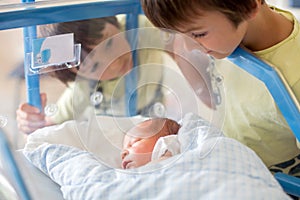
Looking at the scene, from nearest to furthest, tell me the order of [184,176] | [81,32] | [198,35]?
[184,176], [198,35], [81,32]

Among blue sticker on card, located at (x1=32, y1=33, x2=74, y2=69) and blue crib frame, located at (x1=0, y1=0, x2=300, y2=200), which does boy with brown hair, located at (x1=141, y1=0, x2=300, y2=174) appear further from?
blue sticker on card, located at (x1=32, y1=33, x2=74, y2=69)

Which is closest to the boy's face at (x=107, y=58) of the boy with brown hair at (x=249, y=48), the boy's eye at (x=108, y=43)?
→ the boy's eye at (x=108, y=43)

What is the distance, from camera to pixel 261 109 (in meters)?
1.01

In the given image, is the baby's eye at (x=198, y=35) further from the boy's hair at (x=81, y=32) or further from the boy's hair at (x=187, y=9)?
the boy's hair at (x=81, y=32)

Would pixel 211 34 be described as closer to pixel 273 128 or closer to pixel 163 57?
pixel 163 57

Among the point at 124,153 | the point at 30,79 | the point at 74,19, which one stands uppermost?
the point at 74,19

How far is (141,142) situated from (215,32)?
27 cm

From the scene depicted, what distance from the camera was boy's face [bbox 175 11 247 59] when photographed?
33.9 inches

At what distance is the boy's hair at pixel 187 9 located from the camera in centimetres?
83

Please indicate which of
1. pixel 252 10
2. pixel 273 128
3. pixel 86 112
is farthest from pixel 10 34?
pixel 273 128

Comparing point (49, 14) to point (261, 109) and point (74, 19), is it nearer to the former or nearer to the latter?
point (74, 19)

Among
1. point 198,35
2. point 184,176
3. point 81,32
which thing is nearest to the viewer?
point 184,176

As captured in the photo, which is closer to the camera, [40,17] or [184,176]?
[184,176]

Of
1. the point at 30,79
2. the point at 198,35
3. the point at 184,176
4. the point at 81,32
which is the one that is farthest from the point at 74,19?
the point at 184,176
